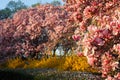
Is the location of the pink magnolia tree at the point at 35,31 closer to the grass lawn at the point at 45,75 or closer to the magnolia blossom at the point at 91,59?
the grass lawn at the point at 45,75

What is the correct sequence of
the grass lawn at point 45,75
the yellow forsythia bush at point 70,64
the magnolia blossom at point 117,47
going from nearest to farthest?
the magnolia blossom at point 117,47 < the grass lawn at point 45,75 < the yellow forsythia bush at point 70,64

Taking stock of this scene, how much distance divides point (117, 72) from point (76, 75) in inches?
358

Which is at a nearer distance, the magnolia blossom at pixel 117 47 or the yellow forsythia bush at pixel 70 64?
the magnolia blossom at pixel 117 47

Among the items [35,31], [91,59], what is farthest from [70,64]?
[35,31]

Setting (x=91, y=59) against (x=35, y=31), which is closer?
(x=91, y=59)

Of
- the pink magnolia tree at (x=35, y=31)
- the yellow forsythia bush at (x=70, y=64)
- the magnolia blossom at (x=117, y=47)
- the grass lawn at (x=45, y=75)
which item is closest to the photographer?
the magnolia blossom at (x=117, y=47)

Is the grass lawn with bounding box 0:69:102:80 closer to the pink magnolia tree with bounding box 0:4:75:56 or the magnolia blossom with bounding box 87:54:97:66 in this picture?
the magnolia blossom with bounding box 87:54:97:66

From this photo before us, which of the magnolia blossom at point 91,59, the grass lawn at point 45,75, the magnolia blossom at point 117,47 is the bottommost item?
the grass lawn at point 45,75

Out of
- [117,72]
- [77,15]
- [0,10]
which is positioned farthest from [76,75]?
[0,10]

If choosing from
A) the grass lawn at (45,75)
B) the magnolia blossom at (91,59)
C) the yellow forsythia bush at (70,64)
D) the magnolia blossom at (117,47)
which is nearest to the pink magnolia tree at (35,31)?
the yellow forsythia bush at (70,64)

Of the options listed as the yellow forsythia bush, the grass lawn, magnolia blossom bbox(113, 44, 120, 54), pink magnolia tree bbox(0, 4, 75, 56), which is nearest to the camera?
magnolia blossom bbox(113, 44, 120, 54)

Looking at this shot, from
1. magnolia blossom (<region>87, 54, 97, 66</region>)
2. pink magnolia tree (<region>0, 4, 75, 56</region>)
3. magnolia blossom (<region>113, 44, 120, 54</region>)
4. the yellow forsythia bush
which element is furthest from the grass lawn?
pink magnolia tree (<region>0, 4, 75, 56</region>)

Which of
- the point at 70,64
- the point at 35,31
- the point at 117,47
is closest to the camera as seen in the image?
the point at 117,47

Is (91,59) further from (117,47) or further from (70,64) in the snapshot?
(70,64)
